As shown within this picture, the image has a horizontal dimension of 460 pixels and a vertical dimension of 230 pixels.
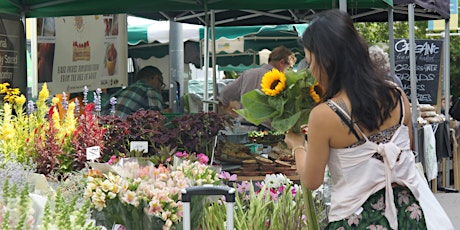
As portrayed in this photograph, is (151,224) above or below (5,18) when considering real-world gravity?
below

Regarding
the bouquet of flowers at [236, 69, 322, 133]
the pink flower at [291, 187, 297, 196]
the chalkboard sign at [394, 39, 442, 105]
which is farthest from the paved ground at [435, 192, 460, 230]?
the bouquet of flowers at [236, 69, 322, 133]

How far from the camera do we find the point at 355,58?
335 cm

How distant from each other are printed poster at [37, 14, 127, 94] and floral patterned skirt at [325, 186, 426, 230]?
222 inches

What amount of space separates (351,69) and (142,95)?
18.3 ft

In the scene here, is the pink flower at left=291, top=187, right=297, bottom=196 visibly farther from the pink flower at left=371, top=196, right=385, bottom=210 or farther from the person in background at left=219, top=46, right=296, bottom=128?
the person in background at left=219, top=46, right=296, bottom=128

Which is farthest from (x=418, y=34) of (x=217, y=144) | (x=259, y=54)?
(x=217, y=144)

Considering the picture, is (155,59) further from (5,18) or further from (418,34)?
(418,34)

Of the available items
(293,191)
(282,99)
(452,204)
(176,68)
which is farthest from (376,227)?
(176,68)

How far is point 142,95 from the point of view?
28.7 feet

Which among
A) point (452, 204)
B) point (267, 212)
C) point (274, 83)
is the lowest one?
point (452, 204)

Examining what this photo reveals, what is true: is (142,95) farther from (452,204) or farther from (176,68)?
(452,204)

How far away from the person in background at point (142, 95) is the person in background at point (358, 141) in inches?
209

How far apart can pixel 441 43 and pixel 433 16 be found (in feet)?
2.20

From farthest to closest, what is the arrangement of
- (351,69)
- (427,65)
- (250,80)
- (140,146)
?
(427,65), (250,80), (140,146), (351,69)
